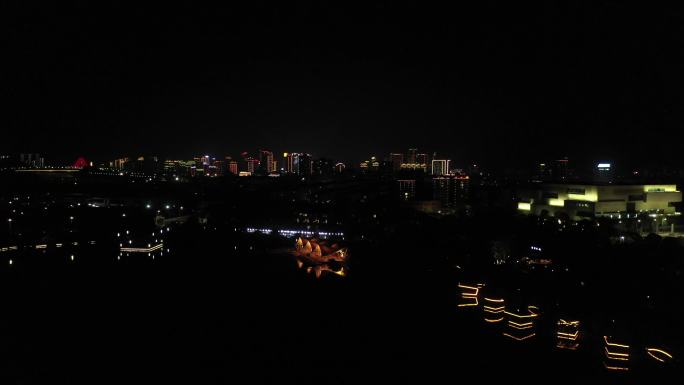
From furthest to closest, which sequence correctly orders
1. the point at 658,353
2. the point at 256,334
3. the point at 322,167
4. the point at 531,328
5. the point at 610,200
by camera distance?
the point at 322,167, the point at 610,200, the point at 531,328, the point at 256,334, the point at 658,353

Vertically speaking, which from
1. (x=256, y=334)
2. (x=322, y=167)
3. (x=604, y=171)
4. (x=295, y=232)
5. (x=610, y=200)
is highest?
(x=322, y=167)

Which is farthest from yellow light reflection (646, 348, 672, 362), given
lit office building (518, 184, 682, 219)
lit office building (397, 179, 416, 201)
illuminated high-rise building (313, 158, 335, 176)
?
illuminated high-rise building (313, 158, 335, 176)

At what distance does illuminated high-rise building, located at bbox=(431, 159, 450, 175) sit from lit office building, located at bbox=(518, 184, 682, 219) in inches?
843

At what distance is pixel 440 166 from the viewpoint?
33.0 m

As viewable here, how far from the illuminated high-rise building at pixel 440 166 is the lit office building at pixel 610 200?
70.2 ft

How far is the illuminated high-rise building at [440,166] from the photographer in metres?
32.6

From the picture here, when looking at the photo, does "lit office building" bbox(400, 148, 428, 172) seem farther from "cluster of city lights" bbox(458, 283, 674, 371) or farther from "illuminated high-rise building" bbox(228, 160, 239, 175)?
"cluster of city lights" bbox(458, 283, 674, 371)

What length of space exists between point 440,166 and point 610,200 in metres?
23.0

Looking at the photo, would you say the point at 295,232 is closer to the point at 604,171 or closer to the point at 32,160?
the point at 604,171

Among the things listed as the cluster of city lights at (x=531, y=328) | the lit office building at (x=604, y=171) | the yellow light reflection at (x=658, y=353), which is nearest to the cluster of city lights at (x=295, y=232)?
the cluster of city lights at (x=531, y=328)

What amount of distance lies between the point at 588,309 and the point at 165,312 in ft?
12.6

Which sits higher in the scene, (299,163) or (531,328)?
(299,163)

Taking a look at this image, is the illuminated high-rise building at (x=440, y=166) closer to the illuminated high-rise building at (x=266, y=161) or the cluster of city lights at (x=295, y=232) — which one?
the illuminated high-rise building at (x=266, y=161)

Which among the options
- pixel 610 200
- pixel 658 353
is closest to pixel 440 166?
pixel 610 200
